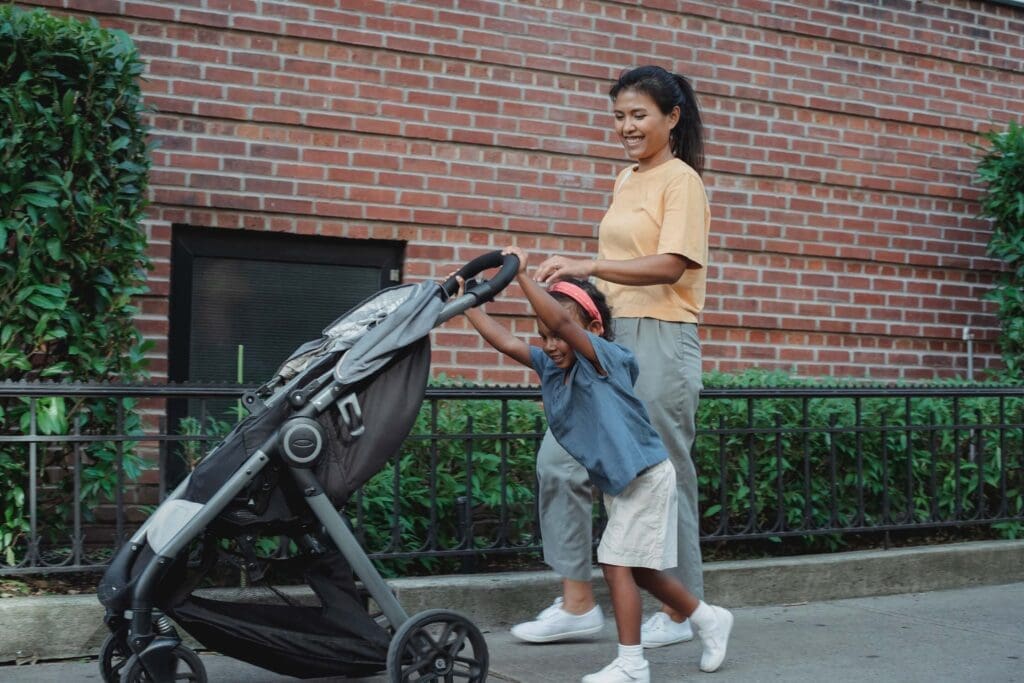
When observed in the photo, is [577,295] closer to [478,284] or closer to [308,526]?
[478,284]

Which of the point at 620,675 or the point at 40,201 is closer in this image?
the point at 620,675

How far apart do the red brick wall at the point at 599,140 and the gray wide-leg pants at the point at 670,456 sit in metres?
2.02

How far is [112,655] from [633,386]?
174 centimetres

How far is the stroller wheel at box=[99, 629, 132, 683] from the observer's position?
126 inches

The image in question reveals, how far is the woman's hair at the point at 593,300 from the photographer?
365 centimetres

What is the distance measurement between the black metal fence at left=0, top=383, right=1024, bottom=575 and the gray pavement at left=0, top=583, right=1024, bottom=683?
0.44 meters

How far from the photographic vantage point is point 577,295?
12.0 feet

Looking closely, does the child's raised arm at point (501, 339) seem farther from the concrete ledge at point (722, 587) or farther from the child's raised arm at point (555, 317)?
the concrete ledge at point (722, 587)

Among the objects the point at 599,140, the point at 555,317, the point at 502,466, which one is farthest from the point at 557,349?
the point at 599,140

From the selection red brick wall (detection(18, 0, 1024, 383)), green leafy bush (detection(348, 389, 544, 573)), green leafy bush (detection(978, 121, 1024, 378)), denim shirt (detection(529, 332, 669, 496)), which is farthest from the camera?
green leafy bush (detection(978, 121, 1024, 378))

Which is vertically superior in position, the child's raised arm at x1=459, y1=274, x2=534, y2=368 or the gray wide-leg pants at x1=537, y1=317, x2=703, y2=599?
the child's raised arm at x1=459, y1=274, x2=534, y2=368

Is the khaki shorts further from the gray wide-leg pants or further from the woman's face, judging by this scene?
the woman's face

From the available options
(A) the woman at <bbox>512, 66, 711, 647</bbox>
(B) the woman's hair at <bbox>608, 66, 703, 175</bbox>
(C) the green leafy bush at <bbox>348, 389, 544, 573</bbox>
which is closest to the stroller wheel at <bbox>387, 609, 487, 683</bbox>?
(A) the woman at <bbox>512, 66, 711, 647</bbox>

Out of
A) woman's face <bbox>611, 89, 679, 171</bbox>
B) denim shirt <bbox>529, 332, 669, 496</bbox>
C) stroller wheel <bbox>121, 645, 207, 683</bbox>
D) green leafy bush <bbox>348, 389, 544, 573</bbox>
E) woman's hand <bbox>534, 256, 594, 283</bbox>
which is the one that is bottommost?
stroller wheel <bbox>121, 645, 207, 683</bbox>
